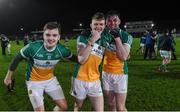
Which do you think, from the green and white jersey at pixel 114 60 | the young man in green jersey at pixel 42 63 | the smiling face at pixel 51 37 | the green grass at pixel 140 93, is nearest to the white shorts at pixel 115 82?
the green and white jersey at pixel 114 60

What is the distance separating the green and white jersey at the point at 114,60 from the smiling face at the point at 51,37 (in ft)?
3.47

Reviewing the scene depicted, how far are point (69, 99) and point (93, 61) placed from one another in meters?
4.26

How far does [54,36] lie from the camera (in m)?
6.62

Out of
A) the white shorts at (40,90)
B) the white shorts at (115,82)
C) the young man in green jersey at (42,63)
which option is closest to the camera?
the young man in green jersey at (42,63)

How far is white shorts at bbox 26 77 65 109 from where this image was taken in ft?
22.3

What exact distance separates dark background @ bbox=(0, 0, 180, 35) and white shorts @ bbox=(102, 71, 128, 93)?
3377 inches

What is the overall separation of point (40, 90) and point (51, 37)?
0.94 meters

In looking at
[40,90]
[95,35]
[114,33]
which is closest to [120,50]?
[114,33]

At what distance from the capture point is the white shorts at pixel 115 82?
7.38 metres

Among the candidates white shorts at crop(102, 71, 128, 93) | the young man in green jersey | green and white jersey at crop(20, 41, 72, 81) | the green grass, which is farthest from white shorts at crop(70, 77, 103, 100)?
the green grass

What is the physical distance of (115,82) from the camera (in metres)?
7.38

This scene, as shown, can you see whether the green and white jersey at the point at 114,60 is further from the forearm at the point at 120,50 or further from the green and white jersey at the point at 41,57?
the green and white jersey at the point at 41,57

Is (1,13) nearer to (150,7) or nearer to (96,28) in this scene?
(150,7)

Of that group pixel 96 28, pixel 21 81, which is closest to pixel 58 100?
pixel 96 28
